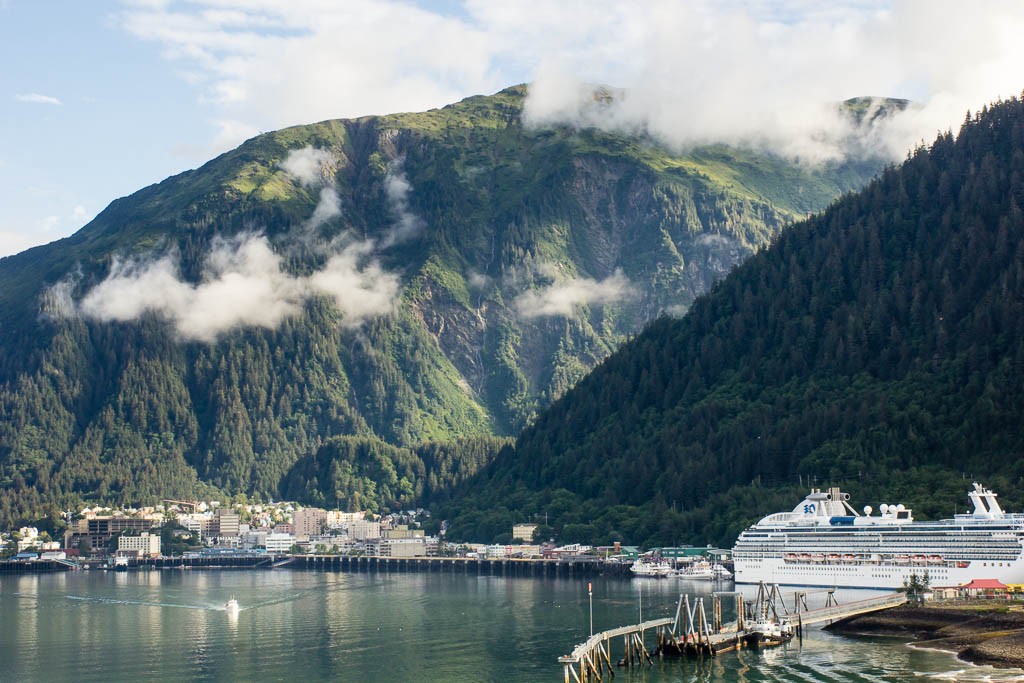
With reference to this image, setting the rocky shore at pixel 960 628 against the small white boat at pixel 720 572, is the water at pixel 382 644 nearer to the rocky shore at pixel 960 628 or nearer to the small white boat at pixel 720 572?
the rocky shore at pixel 960 628

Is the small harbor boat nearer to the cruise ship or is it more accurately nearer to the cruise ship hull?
the cruise ship hull

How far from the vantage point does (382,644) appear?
124375 millimetres

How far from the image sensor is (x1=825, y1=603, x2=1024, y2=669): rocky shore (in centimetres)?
10031

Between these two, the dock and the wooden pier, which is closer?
the wooden pier

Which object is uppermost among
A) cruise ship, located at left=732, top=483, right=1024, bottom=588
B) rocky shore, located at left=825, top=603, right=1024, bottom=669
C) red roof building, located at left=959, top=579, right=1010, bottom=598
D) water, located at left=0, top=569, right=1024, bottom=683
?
cruise ship, located at left=732, top=483, right=1024, bottom=588

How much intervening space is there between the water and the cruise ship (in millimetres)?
13051

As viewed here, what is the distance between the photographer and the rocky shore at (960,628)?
100 m

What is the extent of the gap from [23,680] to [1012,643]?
74.0m

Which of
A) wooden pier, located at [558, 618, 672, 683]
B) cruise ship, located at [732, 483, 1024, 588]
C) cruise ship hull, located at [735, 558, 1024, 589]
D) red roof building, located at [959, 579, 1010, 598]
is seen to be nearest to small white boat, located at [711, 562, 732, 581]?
cruise ship, located at [732, 483, 1024, 588]

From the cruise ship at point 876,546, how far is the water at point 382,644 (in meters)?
13.1

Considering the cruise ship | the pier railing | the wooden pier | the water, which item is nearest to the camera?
the wooden pier

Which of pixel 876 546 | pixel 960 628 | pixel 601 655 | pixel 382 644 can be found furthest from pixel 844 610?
pixel 382 644

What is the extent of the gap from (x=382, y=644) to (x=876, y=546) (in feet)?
203

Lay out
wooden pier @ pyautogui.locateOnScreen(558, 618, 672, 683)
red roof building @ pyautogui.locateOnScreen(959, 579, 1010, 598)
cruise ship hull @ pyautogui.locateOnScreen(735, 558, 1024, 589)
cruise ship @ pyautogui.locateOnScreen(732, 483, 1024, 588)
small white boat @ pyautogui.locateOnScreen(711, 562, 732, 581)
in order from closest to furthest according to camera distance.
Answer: wooden pier @ pyautogui.locateOnScreen(558, 618, 672, 683) < red roof building @ pyautogui.locateOnScreen(959, 579, 1010, 598) < cruise ship hull @ pyautogui.locateOnScreen(735, 558, 1024, 589) < cruise ship @ pyautogui.locateOnScreen(732, 483, 1024, 588) < small white boat @ pyautogui.locateOnScreen(711, 562, 732, 581)
